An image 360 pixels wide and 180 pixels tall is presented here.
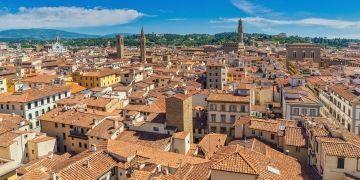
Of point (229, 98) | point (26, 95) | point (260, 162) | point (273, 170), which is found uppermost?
point (229, 98)

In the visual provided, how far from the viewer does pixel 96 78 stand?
4038 inches

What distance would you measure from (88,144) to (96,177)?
18169 millimetres

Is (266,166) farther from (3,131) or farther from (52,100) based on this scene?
(52,100)

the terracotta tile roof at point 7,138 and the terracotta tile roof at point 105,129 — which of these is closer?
the terracotta tile roof at point 7,138

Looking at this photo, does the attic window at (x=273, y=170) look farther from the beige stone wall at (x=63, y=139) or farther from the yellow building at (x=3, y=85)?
the yellow building at (x=3, y=85)

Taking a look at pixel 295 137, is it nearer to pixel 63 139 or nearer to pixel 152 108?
pixel 152 108

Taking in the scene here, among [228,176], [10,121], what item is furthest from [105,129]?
[228,176]

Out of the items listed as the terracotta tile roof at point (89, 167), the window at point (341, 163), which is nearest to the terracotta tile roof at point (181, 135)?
the terracotta tile roof at point (89, 167)

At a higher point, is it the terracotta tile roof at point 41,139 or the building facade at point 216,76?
the building facade at point 216,76

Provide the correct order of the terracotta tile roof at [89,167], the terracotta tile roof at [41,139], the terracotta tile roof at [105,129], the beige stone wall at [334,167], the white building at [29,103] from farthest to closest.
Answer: the white building at [29,103] → the terracotta tile roof at [41,139] → the terracotta tile roof at [105,129] → the terracotta tile roof at [89,167] → the beige stone wall at [334,167]

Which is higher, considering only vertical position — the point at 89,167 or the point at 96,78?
the point at 96,78

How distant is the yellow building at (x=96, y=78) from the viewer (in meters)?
103

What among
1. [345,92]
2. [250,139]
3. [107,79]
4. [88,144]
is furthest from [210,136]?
[107,79]

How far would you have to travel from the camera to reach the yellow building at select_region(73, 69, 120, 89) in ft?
337
